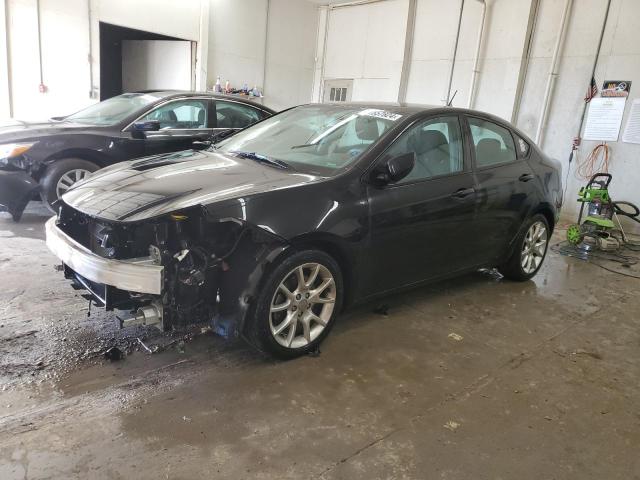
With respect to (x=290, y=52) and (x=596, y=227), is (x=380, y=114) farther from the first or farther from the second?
(x=290, y=52)

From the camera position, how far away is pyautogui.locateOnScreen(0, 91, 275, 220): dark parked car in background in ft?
15.6

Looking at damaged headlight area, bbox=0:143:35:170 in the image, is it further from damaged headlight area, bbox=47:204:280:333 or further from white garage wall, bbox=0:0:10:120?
white garage wall, bbox=0:0:10:120

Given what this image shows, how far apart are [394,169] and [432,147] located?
2.26ft

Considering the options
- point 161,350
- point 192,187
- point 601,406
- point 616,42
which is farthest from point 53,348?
point 616,42

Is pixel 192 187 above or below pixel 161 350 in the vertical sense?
above

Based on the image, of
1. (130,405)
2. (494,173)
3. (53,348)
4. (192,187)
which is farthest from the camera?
(494,173)

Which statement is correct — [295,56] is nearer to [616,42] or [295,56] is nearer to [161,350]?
[616,42]

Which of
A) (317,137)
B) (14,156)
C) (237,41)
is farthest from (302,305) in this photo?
(237,41)

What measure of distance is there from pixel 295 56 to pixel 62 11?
198 inches

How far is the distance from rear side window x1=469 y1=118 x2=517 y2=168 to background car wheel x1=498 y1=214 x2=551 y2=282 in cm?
64

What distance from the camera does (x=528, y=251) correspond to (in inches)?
174

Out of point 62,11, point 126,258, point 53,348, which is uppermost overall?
point 62,11

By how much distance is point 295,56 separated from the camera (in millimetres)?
11281

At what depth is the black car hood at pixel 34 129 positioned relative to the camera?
478 centimetres
